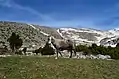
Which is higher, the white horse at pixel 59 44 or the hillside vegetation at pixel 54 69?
the white horse at pixel 59 44

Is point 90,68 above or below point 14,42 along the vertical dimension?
below

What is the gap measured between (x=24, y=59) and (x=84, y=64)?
6.19m

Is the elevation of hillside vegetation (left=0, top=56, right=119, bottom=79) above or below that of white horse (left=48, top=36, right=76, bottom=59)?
below

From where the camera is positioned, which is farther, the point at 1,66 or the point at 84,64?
the point at 84,64

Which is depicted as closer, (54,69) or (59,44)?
(54,69)

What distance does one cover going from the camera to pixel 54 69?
24562 millimetres

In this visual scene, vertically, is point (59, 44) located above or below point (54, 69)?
above

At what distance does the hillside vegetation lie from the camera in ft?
75.0

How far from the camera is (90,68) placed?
87.1 feet

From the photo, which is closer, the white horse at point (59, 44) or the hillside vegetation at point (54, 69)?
the hillside vegetation at point (54, 69)

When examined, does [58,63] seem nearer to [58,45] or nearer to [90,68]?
[90,68]

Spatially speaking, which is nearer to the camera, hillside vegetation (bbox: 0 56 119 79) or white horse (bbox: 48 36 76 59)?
hillside vegetation (bbox: 0 56 119 79)

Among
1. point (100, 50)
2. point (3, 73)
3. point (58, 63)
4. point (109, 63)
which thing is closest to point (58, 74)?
point (58, 63)

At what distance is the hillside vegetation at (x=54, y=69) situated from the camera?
2286 centimetres
